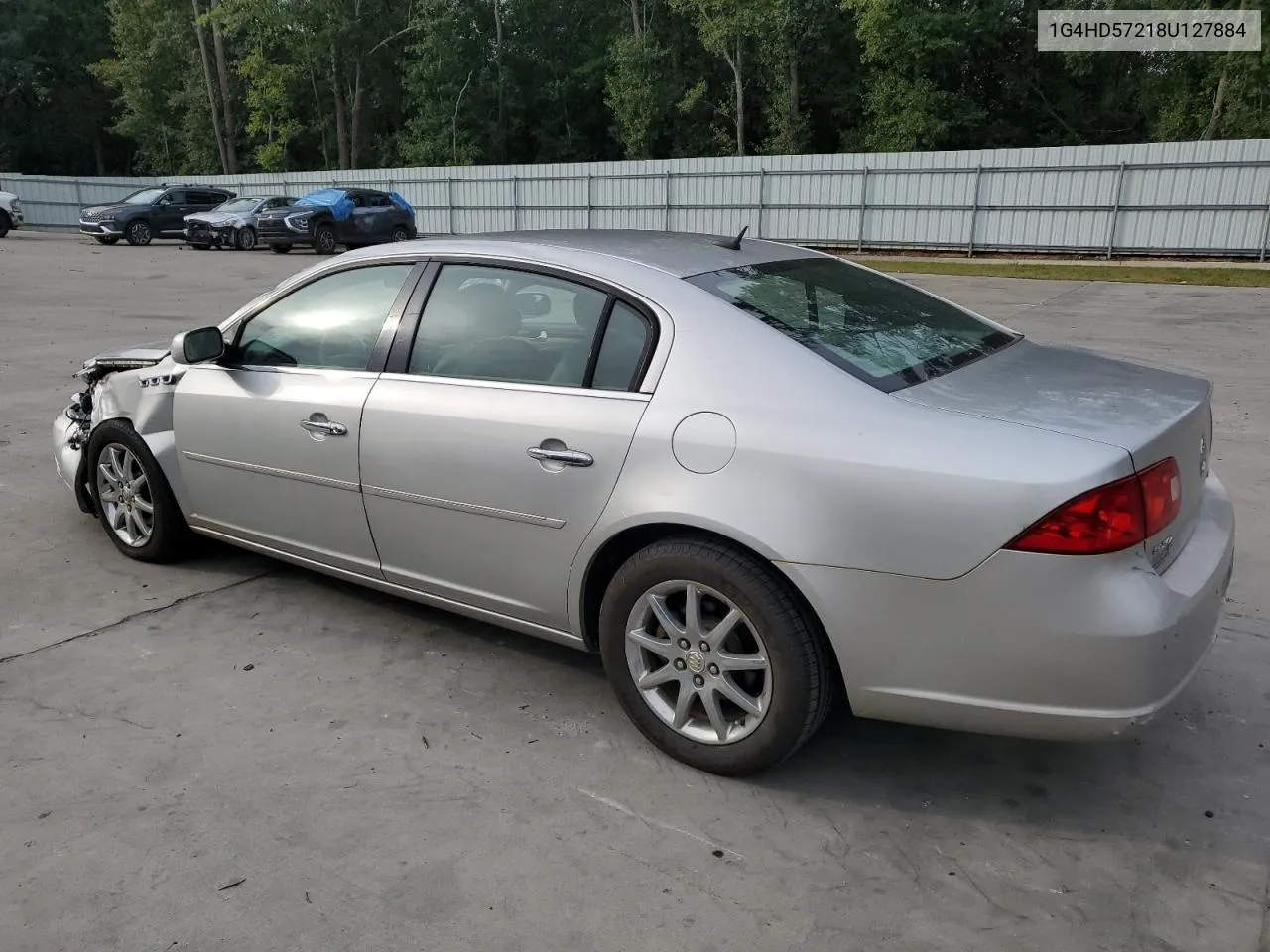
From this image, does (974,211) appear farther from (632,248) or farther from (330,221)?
(632,248)

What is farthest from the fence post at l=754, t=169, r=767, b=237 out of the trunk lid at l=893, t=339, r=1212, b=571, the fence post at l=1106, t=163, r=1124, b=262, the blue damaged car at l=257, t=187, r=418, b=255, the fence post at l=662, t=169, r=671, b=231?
the trunk lid at l=893, t=339, r=1212, b=571

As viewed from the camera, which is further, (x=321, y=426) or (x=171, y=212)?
(x=171, y=212)

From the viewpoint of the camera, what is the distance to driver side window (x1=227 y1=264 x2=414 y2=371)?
3777 mm

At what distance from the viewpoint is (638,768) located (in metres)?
3.06

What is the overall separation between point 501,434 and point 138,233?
1102 inches

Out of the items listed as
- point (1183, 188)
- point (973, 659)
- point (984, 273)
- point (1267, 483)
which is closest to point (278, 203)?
point (984, 273)

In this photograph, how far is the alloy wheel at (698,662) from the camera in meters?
2.87

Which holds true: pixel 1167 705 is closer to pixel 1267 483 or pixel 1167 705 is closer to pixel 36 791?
pixel 36 791

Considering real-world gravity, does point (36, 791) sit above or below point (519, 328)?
below

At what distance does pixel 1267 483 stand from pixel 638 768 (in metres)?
4.56

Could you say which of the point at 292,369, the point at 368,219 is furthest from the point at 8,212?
the point at 292,369

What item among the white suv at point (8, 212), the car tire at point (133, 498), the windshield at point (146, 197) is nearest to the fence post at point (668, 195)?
the windshield at point (146, 197)

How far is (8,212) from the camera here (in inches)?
1117

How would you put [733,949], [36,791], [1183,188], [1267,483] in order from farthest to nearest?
[1183,188], [1267,483], [36,791], [733,949]
